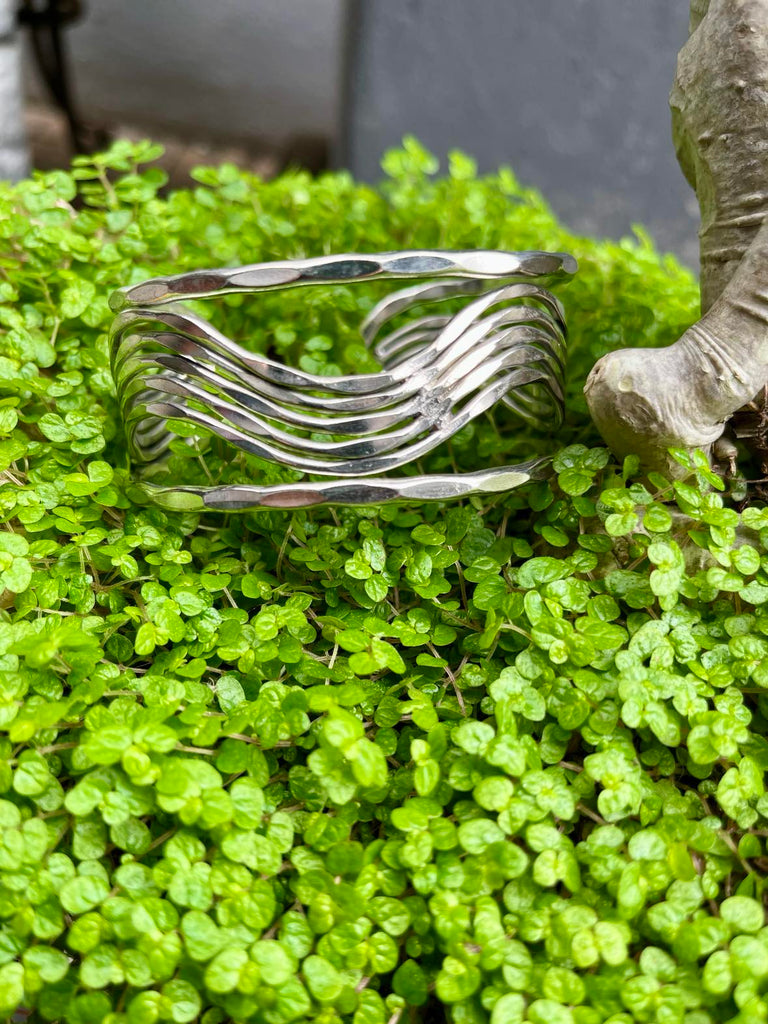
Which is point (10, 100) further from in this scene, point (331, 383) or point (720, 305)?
point (720, 305)

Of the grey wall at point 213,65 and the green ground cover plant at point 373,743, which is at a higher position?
the grey wall at point 213,65

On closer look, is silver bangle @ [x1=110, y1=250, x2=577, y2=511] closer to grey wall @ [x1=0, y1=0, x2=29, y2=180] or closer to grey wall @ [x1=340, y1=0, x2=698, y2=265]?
grey wall @ [x1=0, y1=0, x2=29, y2=180]

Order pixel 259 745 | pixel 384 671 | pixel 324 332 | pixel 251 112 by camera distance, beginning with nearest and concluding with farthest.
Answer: pixel 259 745 → pixel 384 671 → pixel 324 332 → pixel 251 112

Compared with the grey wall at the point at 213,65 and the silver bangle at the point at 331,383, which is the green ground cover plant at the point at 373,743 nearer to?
the silver bangle at the point at 331,383

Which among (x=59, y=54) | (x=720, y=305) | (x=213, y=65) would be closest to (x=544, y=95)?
(x=59, y=54)

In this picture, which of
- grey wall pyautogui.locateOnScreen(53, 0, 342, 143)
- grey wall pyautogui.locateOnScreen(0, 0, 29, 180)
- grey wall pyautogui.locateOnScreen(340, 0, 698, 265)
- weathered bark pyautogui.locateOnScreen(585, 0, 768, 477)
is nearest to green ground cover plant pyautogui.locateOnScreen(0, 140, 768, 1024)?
weathered bark pyautogui.locateOnScreen(585, 0, 768, 477)

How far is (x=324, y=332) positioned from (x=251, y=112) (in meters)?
3.04

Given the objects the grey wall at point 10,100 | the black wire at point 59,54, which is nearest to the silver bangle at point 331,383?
the grey wall at point 10,100

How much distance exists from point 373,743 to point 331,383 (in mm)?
329

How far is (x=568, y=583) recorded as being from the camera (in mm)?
776

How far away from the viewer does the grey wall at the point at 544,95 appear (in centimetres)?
A: 237

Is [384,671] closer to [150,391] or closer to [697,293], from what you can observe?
[150,391]

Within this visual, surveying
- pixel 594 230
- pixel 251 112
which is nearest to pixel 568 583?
pixel 594 230

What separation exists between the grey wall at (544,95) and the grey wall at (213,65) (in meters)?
1.04
